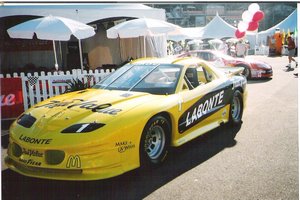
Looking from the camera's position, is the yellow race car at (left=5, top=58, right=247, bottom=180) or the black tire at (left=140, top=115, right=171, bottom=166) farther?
the black tire at (left=140, top=115, right=171, bottom=166)

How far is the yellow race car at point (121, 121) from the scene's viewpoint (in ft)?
10.8

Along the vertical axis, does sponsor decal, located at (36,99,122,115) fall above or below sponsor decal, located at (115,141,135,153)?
above

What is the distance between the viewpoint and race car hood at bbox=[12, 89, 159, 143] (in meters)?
3.50

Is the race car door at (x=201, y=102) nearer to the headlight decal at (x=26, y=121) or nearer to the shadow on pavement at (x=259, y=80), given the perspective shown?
the headlight decal at (x=26, y=121)

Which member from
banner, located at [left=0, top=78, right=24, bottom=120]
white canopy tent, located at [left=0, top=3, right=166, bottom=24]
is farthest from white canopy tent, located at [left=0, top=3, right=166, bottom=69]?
banner, located at [left=0, top=78, right=24, bottom=120]

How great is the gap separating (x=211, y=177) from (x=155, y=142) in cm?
77

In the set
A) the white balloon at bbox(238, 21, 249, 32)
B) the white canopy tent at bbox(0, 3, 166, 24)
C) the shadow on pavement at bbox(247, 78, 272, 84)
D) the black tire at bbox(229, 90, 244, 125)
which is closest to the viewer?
the black tire at bbox(229, 90, 244, 125)

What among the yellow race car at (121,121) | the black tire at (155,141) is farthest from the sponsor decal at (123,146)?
the black tire at (155,141)

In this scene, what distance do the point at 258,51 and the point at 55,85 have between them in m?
23.2

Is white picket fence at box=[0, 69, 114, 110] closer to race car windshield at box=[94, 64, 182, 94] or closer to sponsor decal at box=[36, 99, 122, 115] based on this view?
race car windshield at box=[94, 64, 182, 94]

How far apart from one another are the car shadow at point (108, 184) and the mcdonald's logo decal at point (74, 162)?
320 mm

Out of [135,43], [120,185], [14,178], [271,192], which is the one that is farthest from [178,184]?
[135,43]

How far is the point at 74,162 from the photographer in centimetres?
325

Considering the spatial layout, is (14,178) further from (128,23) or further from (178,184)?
(128,23)
